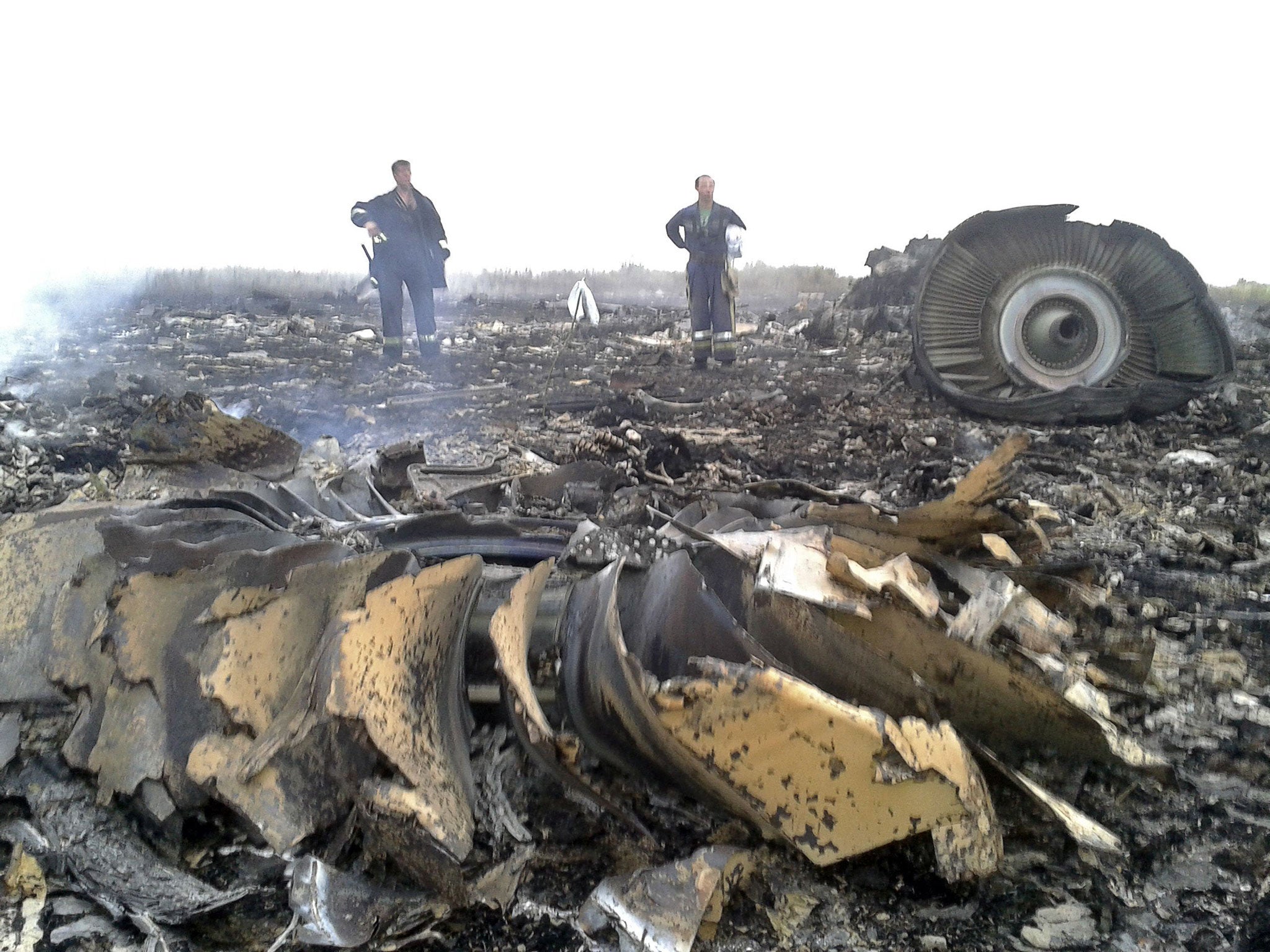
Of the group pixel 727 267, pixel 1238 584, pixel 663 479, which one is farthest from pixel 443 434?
pixel 1238 584

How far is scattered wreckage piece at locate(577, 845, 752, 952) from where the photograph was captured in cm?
159

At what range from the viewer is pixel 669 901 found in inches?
64.1

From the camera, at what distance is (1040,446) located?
601 cm

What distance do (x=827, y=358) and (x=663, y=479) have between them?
23.2ft

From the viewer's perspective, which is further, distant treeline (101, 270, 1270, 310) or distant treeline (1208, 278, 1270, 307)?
distant treeline (101, 270, 1270, 310)

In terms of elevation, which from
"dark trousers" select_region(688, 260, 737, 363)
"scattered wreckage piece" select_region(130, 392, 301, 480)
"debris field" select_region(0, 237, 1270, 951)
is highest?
"dark trousers" select_region(688, 260, 737, 363)

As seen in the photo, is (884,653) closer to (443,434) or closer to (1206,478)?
(1206,478)

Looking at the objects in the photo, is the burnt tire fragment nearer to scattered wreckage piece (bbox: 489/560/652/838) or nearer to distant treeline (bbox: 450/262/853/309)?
scattered wreckage piece (bbox: 489/560/652/838)

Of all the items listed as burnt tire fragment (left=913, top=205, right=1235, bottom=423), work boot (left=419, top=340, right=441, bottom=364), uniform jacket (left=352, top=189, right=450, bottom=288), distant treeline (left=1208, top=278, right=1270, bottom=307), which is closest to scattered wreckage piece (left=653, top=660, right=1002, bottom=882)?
burnt tire fragment (left=913, top=205, right=1235, bottom=423)

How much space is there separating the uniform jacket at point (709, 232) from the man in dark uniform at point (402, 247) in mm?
2787

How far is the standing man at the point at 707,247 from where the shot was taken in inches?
355

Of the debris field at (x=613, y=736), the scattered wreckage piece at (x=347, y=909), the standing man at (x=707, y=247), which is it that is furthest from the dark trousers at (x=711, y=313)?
the scattered wreckage piece at (x=347, y=909)

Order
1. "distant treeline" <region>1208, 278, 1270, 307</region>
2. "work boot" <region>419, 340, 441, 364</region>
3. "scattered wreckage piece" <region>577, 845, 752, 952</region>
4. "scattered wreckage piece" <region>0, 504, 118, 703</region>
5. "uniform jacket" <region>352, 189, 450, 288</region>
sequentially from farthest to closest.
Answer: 1. "distant treeline" <region>1208, 278, 1270, 307</region>
2. "work boot" <region>419, 340, 441, 364</region>
3. "uniform jacket" <region>352, 189, 450, 288</region>
4. "scattered wreckage piece" <region>0, 504, 118, 703</region>
5. "scattered wreckage piece" <region>577, 845, 752, 952</region>

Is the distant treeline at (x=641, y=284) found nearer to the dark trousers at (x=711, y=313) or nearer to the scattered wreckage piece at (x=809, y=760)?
the dark trousers at (x=711, y=313)
